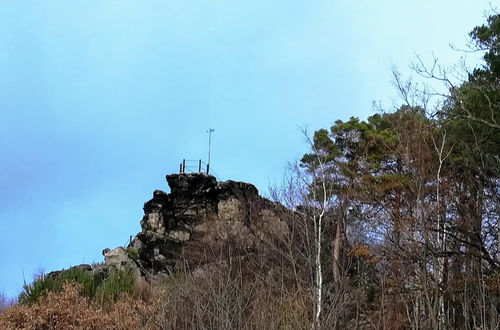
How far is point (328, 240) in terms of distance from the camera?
24531 millimetres

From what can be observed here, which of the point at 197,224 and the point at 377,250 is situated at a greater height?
the point at 197,224

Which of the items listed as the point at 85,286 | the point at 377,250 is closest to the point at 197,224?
the point at 377,250

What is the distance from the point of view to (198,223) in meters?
32.2

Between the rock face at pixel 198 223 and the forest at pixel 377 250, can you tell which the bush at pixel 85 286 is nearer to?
the forest at pixel 377 250

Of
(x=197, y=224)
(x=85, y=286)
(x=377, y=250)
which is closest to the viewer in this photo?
(x=85, y=286)

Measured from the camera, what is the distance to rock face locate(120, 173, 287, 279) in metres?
25.1

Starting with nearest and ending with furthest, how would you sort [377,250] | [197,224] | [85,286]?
1. [85,286]
2. [377,250]
3. [197,224]

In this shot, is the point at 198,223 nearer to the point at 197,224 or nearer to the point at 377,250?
the point at 197,224

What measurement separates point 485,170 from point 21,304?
40.1 feet

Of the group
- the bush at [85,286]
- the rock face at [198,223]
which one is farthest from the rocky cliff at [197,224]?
the bush at [85,286]

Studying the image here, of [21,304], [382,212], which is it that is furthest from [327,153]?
[21,304]

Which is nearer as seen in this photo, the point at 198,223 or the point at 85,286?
the point at 85,286

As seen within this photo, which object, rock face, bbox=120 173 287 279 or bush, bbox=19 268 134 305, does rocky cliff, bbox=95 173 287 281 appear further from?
bush, bbox=19 268 134 305

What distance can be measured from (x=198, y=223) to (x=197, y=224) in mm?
109
